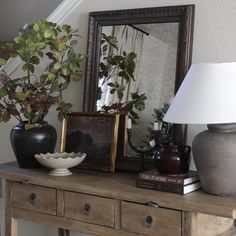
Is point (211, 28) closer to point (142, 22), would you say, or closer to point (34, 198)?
point (142, 22)

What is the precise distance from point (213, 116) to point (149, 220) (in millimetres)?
448

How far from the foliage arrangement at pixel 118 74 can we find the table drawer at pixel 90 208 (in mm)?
435

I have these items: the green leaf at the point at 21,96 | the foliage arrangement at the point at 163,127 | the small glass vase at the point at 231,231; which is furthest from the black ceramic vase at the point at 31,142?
the small glass vase at the point at 231,231

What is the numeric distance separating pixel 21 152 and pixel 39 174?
0.17 meters

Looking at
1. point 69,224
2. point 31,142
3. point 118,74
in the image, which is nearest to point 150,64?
point 118,74

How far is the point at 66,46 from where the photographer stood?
6.44ft

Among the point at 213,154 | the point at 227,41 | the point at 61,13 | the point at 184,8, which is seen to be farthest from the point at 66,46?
the point at 213,154

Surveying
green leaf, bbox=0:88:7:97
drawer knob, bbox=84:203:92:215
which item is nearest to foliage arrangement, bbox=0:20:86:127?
green leaf, bbox=0:88:7:97

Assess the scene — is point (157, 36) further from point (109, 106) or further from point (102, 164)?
point (102, 164)

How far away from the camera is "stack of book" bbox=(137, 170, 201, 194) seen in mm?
1495

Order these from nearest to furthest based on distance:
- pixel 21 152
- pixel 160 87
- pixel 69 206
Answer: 1. pixel 69 206
2. pixel 160 87
3. pixel 21 152

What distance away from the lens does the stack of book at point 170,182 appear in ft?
4.91

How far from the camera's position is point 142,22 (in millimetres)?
1886

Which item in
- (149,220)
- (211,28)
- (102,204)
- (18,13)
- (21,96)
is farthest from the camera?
(18,13)
